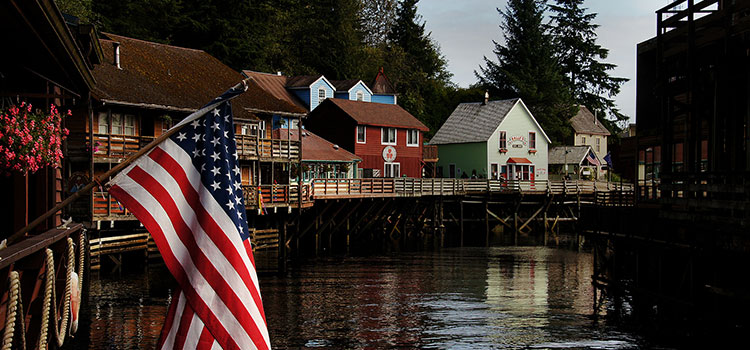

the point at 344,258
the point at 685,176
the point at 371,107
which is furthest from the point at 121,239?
the point at 371,107

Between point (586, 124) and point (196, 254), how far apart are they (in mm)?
84681

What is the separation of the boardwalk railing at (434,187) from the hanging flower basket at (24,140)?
31.3 m

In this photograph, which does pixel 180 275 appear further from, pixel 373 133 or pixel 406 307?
pixel 373 133

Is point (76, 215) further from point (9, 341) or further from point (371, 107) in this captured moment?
point (371, 107)

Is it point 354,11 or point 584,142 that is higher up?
point 354,11

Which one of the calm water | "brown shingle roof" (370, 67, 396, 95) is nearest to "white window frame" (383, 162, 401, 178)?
"brown shingle roof" (370, 67, 396, 95)

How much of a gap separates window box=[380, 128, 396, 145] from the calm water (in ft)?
72.3

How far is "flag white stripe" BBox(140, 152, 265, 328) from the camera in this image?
5184 millimetres

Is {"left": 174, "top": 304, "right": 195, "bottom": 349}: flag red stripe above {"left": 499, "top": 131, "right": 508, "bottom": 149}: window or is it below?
below

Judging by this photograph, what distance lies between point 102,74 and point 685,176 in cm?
2423

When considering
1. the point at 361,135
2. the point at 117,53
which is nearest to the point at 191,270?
the point at 117,53

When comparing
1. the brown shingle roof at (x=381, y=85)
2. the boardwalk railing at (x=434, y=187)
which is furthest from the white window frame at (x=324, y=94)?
the boardwalk railing at (x=434, y=187)

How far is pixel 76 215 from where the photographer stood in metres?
27.8

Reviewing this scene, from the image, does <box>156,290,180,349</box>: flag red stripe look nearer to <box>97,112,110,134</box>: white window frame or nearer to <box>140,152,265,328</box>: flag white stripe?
<box>140,152,265,328</box>: flag white stripe
